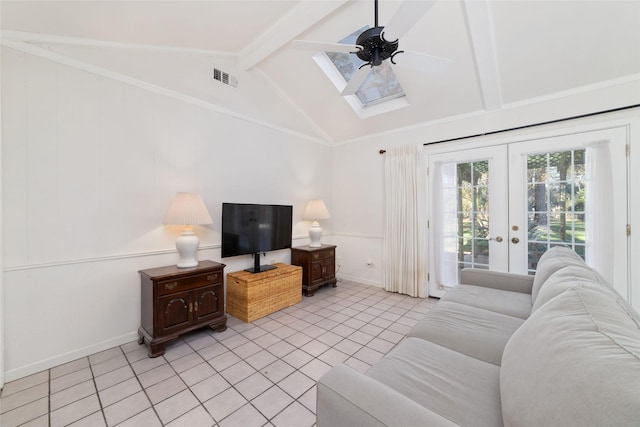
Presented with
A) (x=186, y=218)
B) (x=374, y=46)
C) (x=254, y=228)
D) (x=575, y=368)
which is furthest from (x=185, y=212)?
(x=575, y=368)

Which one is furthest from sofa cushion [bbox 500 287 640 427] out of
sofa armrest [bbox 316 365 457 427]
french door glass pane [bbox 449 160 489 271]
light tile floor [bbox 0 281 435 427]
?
french door glass pane [bbox 449 160 489 271]

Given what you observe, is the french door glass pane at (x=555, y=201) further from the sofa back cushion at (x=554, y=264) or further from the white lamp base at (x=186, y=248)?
the white lamp base at (x=186, y=248)

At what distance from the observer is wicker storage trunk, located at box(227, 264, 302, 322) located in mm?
2893

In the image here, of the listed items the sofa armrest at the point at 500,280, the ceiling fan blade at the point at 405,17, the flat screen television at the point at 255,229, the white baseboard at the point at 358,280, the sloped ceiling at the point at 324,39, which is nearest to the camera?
the ceiling fan blade at the point at 405,17

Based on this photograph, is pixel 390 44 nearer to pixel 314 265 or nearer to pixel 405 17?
pixel 405 17

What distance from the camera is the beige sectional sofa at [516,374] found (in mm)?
628

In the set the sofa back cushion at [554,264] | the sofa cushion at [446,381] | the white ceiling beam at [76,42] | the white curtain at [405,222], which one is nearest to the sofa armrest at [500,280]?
the sofa back cushion at [554,264]

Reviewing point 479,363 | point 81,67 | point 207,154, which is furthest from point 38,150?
point 479,363

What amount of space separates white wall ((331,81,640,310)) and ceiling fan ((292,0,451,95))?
168cm

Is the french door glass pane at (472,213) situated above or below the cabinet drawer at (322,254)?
above

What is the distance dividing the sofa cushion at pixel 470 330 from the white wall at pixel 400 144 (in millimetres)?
1966

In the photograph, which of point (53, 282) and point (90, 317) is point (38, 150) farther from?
point (90, 317)

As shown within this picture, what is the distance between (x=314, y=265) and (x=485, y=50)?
10.7ft

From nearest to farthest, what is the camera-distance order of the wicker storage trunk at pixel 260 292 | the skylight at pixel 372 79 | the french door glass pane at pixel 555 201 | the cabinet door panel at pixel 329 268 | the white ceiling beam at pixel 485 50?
the white ceiling beam at pixel 485 50, the french door glass pane at pixel 555 201, the wicker storage trunk at pixel 260 292, the skylight at pixel 372 79, the cabinet door panel at pixel 329 268
